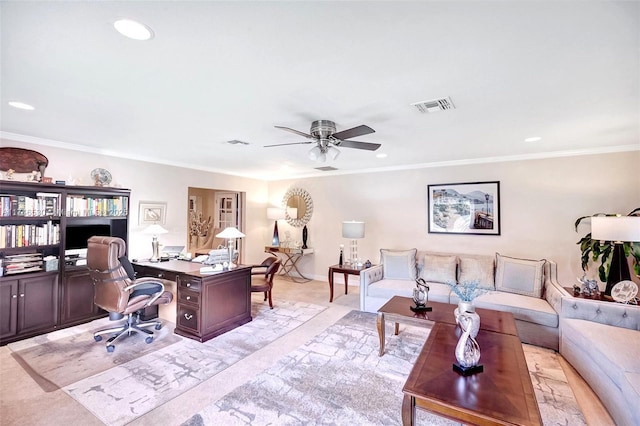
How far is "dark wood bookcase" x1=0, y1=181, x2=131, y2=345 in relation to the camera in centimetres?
330

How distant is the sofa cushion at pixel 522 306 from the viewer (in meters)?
3.12

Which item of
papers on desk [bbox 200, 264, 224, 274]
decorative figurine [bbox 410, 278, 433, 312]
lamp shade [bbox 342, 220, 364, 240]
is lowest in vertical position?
decorative figurine [bbox 410, 278, 433, 312]

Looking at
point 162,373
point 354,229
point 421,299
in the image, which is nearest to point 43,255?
point 162,373

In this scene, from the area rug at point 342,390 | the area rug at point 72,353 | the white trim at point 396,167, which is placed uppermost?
the white trim at point 396,167

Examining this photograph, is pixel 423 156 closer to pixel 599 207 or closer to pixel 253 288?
pixel 599 207

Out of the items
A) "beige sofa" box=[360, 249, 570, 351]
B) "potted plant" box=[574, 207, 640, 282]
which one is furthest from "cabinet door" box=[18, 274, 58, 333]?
"potted plant" box=[574, 207, 640, 282]

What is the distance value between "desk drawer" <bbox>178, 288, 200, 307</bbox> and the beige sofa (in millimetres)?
2265

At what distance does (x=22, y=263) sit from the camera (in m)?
3.43

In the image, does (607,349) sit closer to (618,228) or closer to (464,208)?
(618,228)

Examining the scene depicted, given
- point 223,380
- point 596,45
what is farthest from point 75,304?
point 596,45

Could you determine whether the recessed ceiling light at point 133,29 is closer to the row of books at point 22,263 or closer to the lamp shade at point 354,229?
the row of books at point 22,263

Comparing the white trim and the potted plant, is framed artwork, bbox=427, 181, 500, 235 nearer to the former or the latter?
the white trim

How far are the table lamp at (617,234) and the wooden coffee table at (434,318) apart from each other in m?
1.29

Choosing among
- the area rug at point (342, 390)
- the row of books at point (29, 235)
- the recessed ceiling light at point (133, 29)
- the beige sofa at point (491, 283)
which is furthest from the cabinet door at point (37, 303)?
the beige sofa at point (491, 283)
